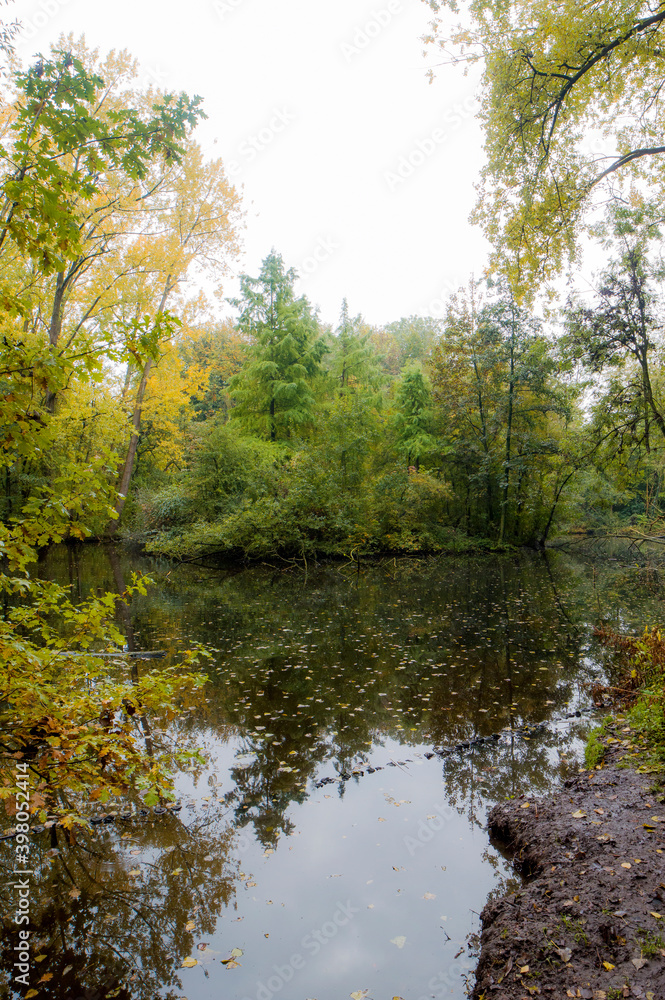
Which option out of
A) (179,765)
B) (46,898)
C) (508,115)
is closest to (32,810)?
(46,898)

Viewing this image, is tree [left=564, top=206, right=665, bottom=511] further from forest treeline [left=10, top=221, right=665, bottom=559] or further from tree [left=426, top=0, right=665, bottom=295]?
tree [left=426, top=0, right=665, bottom=295]

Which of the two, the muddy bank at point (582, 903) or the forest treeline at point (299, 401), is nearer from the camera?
the muddy bank at point (582, 903)

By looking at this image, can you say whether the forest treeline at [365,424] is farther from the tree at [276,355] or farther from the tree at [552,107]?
the tree at [552,107]

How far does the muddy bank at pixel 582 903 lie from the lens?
2336 millimetres

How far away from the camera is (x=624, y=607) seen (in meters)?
11.7

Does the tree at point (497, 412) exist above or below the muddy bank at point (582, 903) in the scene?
above

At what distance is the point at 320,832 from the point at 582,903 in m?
1.84

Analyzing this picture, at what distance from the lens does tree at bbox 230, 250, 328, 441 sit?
2461cm

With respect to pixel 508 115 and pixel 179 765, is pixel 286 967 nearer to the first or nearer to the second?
pixel 179 765

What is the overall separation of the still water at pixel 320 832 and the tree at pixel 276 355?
1653 centimetres

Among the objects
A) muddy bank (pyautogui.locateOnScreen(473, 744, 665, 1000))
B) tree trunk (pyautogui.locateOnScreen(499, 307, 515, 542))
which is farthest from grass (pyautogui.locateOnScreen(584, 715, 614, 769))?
tree trunk (pyautogui.locateOnScreen(499, 307, 515, 542))

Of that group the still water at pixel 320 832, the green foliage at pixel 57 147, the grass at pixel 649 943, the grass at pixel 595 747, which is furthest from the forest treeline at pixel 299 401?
the grass at pixel 595 747

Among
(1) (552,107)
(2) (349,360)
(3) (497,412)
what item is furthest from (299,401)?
(1) (552,107)

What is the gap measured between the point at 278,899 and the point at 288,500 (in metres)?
16.1
